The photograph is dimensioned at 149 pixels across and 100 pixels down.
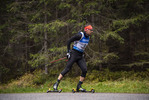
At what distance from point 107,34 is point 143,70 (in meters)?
4.93

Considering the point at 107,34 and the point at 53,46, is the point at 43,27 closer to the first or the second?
the point at 53,46

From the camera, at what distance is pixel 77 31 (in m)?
11.0

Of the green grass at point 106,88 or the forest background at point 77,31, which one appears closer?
the green grass at point 106,88

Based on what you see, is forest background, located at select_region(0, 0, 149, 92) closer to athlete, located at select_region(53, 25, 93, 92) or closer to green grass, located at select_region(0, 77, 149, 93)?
green grass, located at select_region(0, 77, 149, 93)

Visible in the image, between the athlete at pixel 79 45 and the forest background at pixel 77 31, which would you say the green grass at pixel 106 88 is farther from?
the athlete at pixel 79 45

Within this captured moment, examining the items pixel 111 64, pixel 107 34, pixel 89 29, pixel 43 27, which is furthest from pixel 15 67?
pixel 89 29

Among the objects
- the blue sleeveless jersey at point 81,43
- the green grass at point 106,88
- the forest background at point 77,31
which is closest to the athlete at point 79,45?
the blue sleeveless jersey at point 81,43

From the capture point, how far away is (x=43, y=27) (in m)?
11.4

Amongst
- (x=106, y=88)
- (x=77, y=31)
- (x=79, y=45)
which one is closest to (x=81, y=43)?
(x=79, y=45)

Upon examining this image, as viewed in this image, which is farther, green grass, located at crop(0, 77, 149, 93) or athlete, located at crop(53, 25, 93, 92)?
green grass, located at crop(0, 77, 149, 93)

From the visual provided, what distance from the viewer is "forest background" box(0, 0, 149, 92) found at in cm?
1102

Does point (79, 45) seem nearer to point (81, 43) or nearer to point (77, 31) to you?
point (81, 43)

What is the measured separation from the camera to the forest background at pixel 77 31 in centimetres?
1102

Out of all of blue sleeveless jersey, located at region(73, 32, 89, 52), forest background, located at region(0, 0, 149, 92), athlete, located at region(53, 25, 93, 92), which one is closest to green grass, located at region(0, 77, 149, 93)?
forest background, located at region(0, 0, 149, 92)
